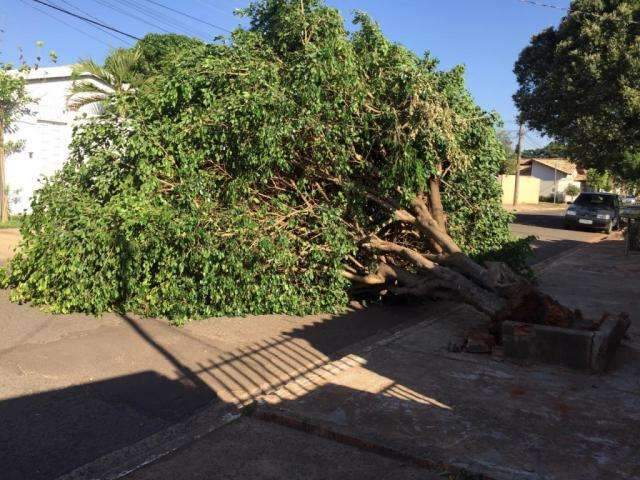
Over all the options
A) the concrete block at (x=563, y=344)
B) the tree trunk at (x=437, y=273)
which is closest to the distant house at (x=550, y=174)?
the tree trunk at (x=437, y=273)

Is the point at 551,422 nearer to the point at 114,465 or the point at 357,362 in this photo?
the point at 357,362

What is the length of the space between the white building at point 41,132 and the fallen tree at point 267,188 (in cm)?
1085

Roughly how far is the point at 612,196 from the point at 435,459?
938 inches

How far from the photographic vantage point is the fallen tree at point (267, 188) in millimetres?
7312

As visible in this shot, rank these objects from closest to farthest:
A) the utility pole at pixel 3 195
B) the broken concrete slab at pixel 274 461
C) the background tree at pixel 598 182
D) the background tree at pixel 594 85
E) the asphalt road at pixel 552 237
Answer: the broken concrete slab at pixel 274 461
the asphalt road at pixel 552 237
the utility pole at pixel 3 195
the background tree at pixel 594 85
the background tree at pixel 598 182

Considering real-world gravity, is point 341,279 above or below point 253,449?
above

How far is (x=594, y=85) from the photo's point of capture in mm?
22094

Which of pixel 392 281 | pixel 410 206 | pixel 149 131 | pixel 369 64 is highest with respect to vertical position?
pixel 369 64

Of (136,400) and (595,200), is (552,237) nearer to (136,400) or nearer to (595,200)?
(595,200)

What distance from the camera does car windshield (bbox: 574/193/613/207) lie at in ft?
78.4

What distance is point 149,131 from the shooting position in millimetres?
7852

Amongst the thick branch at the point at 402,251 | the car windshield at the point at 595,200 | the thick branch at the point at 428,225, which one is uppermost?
the car windshield at the point at 595,200

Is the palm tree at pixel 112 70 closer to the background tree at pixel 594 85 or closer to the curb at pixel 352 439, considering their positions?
the curb at pixel 352 439

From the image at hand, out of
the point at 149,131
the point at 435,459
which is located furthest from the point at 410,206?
the point at 435,459
